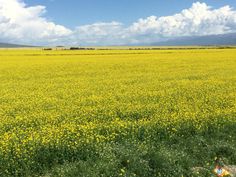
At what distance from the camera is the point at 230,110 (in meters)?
12.9

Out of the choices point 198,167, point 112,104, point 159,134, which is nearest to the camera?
point 198,167

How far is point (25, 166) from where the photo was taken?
8.48 metres

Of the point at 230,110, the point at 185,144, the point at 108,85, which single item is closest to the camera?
the point at 185,144

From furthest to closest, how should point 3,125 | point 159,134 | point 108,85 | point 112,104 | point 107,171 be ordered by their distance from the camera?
point 108,85
point 112,104
point 3,125
point 159,134
point 107,171

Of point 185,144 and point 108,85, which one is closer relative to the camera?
point 185,144

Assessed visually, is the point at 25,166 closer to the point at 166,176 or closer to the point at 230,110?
the point at 166,176

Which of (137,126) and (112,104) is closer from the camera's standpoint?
(137,126)

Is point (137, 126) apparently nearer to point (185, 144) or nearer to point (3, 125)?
point (185, 144)

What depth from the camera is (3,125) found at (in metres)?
11.7

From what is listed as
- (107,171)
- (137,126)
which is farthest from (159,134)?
(107,171)

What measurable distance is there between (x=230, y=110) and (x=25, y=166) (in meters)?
7.82

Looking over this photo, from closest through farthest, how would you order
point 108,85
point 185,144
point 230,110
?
point 185,144
point 230,110
point 108,85

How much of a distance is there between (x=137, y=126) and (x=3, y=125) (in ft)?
14.6

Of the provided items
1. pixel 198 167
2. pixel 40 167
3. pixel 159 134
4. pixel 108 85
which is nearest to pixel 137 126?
pixel 159 134
